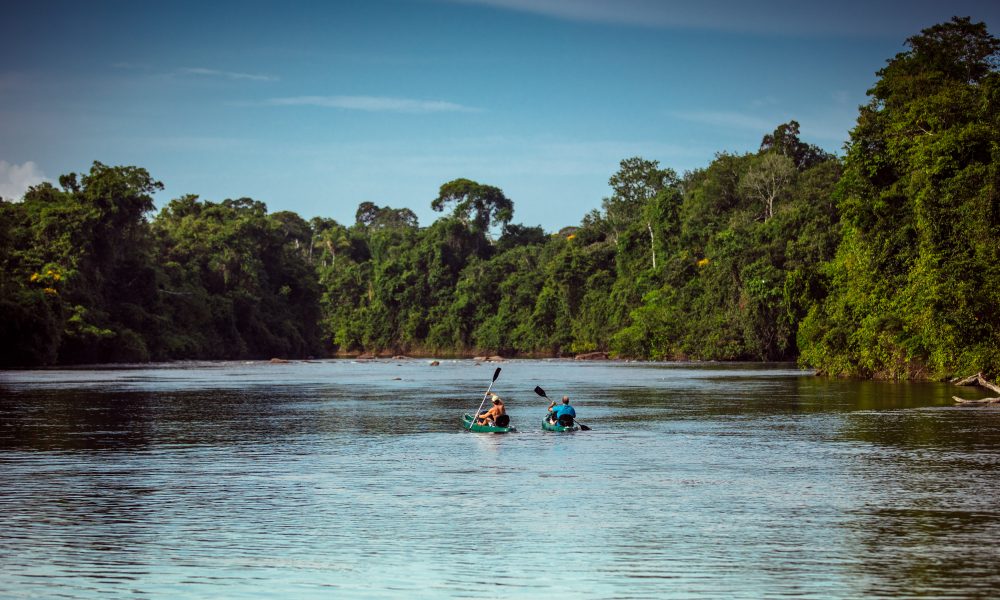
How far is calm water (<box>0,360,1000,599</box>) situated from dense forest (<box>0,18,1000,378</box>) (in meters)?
11.6

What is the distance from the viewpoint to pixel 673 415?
116 ft

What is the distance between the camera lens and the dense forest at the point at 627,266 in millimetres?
44656

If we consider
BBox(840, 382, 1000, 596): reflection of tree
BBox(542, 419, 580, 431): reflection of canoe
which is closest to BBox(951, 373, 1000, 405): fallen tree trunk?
BBox(840, 382, 1000, 596): reflection of tree

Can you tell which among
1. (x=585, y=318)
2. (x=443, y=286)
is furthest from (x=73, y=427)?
(x=443, y=286)

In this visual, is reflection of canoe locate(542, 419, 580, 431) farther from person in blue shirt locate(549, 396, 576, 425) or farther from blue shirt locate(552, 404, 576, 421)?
blue shirt locate(552, 404, 576, 421)

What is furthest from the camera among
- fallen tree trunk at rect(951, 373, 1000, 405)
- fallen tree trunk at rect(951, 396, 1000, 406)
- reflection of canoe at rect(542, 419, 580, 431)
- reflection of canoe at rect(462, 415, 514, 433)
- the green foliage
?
the green foliage

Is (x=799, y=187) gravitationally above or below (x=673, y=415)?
above

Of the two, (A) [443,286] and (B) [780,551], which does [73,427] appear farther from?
(A) [443,286]

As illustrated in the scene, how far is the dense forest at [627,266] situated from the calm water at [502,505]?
38.0 ft

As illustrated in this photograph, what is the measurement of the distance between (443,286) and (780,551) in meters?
134

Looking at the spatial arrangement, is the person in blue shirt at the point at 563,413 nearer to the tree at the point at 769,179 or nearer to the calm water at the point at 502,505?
the calm water at the point at 502,505

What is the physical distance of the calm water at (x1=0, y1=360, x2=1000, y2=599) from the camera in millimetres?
12469

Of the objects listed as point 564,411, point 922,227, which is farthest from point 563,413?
point 922,227

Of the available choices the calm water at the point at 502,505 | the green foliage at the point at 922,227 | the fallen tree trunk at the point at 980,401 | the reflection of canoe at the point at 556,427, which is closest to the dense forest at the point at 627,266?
the green foliage at the point at 922,227
